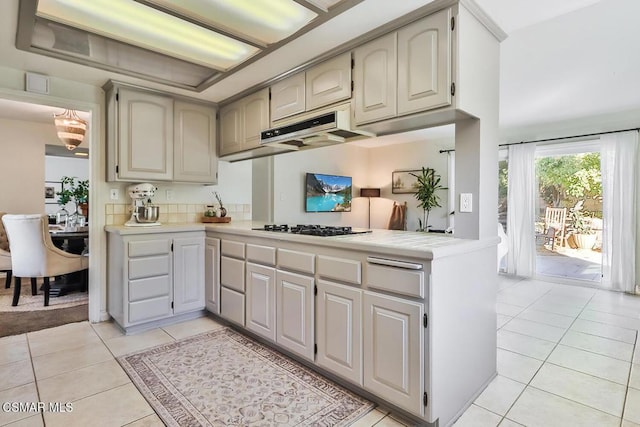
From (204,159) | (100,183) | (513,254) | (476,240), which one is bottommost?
(513,254)

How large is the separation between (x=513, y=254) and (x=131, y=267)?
5286 mm

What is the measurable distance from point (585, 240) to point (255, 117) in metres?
5.02

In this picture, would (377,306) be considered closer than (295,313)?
Yes

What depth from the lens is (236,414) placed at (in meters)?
1.74

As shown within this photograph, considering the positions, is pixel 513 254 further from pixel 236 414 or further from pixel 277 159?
pixel 236 414

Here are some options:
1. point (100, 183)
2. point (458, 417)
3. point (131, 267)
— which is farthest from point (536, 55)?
point (100, 183)

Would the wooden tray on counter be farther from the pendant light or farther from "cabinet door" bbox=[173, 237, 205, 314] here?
the pendant light

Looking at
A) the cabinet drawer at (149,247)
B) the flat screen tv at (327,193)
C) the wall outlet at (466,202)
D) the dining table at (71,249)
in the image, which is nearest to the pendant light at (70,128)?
the dining table at (71,249)

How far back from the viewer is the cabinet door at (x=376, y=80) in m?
2.01

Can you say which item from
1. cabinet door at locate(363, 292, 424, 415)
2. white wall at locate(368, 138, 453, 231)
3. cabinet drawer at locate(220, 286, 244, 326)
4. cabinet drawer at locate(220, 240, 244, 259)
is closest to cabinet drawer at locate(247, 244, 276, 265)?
cabinet drawer at locate(220, 240, 244, 259)

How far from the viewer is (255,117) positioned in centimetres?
313

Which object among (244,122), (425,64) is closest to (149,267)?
(244,122)

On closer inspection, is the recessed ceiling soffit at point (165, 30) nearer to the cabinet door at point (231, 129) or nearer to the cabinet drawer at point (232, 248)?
the cabinet door at point (231, 129)

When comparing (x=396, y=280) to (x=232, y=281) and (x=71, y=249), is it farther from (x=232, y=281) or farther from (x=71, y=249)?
(x=71, y=249)
